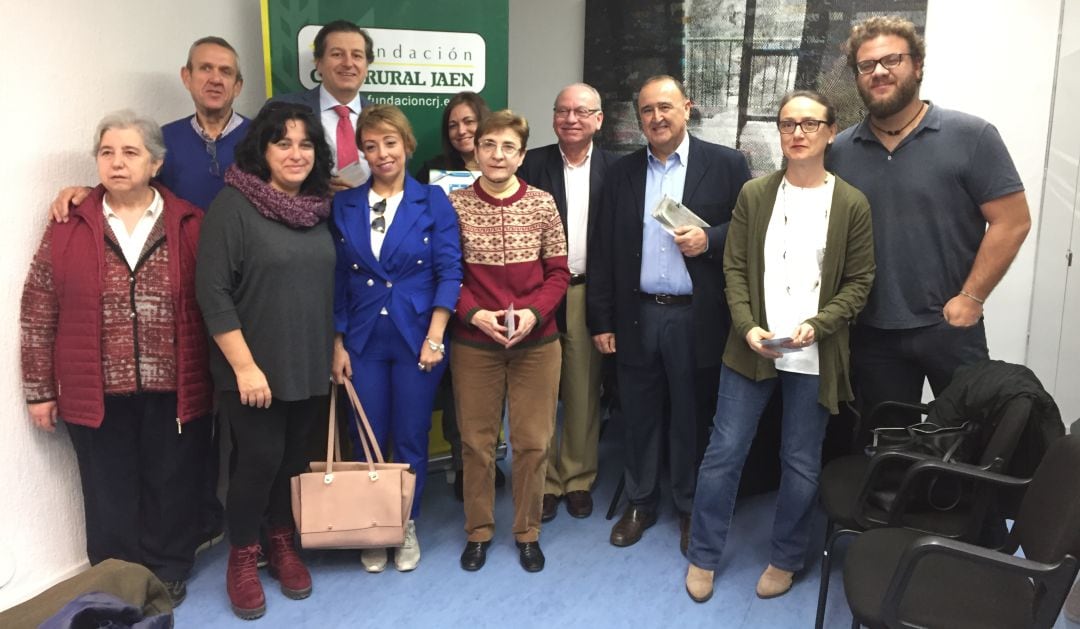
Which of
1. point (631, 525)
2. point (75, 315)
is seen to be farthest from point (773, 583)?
Result: point (75, 315)

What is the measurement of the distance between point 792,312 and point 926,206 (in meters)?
0.56

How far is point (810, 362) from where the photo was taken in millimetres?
2482

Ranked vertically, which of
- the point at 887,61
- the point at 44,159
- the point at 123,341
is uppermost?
the point at 887,61

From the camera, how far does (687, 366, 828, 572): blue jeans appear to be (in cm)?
255

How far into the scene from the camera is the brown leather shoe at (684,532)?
299cm

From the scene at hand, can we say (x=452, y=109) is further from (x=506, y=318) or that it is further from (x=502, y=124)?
(x=506, y=318)

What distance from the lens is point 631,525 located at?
309 cm

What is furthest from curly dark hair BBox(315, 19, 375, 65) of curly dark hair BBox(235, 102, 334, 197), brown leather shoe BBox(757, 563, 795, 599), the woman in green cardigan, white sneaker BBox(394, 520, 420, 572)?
brown leather shoe BBox(757, 563, 795, 599)

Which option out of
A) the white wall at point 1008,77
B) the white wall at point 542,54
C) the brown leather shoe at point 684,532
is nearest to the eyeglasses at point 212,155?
the brown leather shoe at point 684,532

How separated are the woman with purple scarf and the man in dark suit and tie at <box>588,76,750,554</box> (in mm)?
1029

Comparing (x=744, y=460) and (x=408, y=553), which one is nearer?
(x=744, y=460)

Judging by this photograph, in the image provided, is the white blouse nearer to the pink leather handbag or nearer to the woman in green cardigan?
the woman in green cardigan

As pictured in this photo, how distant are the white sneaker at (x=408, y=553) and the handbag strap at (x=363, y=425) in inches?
12.5

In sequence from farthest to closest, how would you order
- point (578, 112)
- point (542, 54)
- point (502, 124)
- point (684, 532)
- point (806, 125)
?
1. point (542, 54)
2. point (684, 532)
3. point (578, 112)
4. point (502, 124)
5. point (806, 125)
